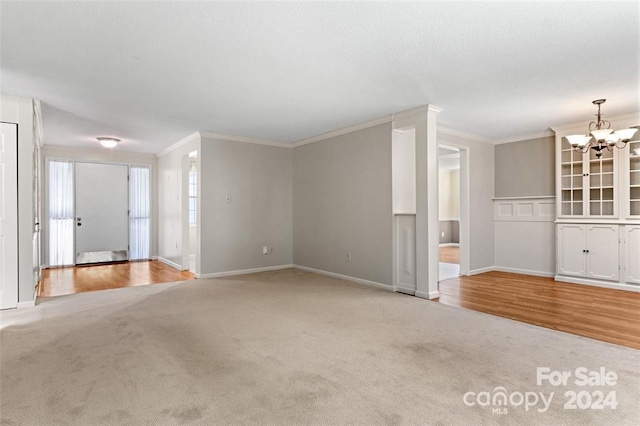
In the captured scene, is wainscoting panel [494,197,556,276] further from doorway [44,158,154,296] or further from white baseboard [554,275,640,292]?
doorway [44,158,154,296]

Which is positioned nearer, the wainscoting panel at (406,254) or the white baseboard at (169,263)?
the wainscoting panel at (406,254)

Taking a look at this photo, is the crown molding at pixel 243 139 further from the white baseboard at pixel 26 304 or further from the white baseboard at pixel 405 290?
the white baseboard at pixel 405 290

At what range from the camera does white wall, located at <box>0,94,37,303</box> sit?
4.06 metres

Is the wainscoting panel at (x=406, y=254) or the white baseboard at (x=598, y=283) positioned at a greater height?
the wainscoting panel at (x=406, y=254)

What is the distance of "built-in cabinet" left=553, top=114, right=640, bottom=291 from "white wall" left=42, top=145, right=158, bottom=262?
812cm

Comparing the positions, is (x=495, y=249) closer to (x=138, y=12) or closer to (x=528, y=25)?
(x=528, y=25)

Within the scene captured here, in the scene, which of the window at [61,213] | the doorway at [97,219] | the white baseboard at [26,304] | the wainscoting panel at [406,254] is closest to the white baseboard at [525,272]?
the wainscoting panel at [406,254]

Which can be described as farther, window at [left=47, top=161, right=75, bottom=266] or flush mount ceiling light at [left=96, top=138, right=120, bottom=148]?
window at [left=47, top=161, right=75, bottom=266]

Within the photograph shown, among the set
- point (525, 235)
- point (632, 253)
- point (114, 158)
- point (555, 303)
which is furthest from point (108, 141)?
point (632, 253)

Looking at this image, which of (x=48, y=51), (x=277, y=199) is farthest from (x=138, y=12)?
(x=277, y=199)

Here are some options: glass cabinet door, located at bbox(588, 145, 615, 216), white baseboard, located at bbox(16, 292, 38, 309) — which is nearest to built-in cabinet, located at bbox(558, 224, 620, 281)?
glass cabinet door, located at bbox(588, 145, 615, 216)

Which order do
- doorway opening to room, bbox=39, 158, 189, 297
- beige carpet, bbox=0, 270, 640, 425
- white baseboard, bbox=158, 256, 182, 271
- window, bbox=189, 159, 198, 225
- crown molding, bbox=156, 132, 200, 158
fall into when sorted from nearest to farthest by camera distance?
beige carpet, bbox=0, 270, 640, 425 → crown molding, bbox=156, 132, 200, 158 → white baseboard, bbox=158, 256, 182, 271 → doorway opening to room, bbox=39, 158, 189, 297 → window, bbox=189, 159, 198, 225

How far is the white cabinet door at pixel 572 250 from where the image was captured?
17.7 ft

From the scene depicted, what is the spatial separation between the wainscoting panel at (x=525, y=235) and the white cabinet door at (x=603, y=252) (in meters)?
0.63
